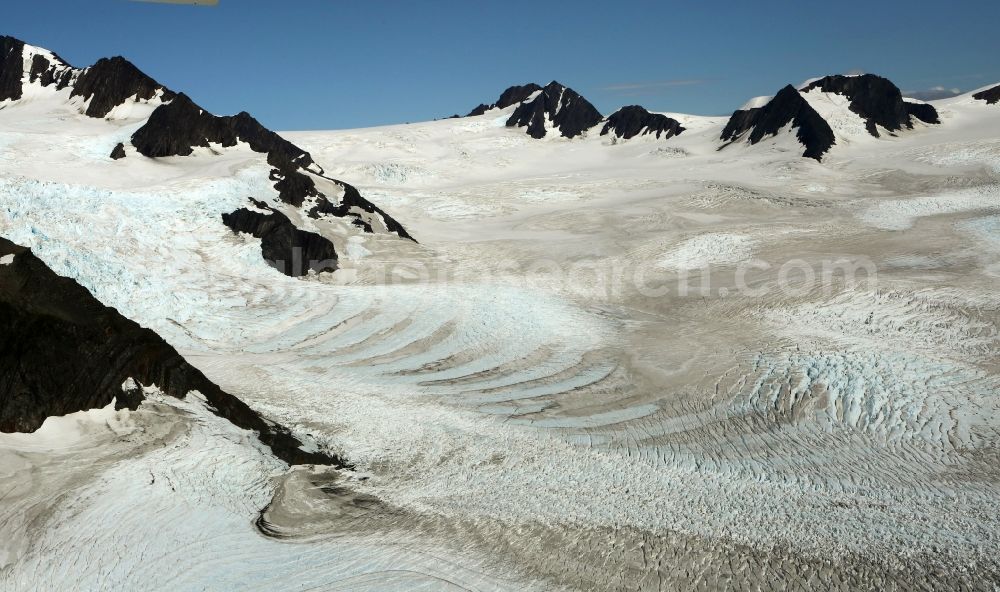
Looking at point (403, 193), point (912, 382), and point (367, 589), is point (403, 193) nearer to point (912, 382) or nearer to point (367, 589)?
point (912, 382)

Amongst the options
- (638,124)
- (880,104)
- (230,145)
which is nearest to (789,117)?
(880,104)

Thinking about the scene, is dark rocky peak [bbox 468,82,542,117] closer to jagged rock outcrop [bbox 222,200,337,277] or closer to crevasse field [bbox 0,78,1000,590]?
crevasse field [bbox 0,78,1000,590]

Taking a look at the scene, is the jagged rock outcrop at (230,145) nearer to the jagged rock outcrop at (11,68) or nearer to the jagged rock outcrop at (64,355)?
the jagged rock outcrop at (11,68)

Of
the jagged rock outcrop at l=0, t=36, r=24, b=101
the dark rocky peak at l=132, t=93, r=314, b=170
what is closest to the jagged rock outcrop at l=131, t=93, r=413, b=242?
the dark rocky peak at l=132, t=93, r=314, b=170

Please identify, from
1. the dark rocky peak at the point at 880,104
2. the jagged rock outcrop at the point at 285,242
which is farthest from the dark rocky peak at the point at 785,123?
the jagged rock outcrop at the point at 285,242

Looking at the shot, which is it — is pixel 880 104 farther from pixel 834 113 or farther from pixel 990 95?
pixel 990 95

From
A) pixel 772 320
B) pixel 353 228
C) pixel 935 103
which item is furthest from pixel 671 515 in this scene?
pixel 935 103
